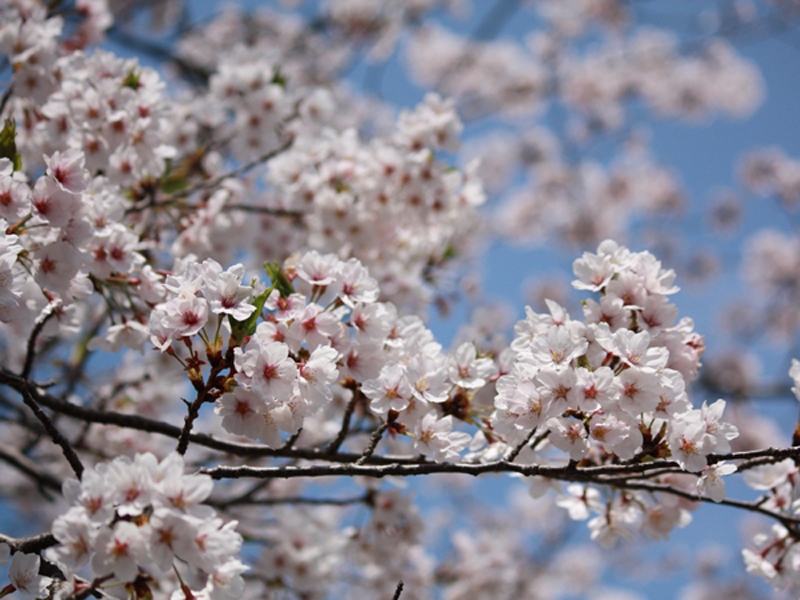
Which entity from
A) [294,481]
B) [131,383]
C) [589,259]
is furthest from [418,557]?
[589,259]

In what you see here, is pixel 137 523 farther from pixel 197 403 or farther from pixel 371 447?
pixel 371 447

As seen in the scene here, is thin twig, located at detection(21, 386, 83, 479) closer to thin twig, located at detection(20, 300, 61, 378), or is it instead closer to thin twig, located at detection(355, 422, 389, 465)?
thin twig, located at detection(20, 300, 61, 378)

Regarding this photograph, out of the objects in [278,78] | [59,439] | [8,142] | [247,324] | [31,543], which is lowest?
[31,543]

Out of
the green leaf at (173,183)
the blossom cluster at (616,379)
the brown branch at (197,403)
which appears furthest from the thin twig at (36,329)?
the blossom cluster at (616,379)

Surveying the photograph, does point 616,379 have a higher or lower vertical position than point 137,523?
higher

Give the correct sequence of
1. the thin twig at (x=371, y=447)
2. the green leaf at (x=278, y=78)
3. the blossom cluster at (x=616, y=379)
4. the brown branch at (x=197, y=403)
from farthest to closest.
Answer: the green leaf at (x=278, y=78) < the thin twig at (x=371, y=447) < the blossom cluster at (x=616, y=379) < the brown branch at (x=197, y=403)

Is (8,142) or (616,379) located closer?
(616,379)

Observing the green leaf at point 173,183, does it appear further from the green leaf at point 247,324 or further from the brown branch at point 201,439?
the green leaf at point 247,324

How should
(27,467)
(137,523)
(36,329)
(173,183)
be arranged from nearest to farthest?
(137,523)
(36,329)
(27,467)
(173,183)

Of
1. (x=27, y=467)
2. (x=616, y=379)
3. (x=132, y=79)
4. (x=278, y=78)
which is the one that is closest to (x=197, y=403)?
(x=616, y=379)

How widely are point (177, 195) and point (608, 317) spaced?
212 cm

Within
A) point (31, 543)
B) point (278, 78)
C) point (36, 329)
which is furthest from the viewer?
point (278, 78)

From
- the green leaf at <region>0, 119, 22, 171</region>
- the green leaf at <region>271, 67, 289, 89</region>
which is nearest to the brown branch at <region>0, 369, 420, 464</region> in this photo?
the green leaf at <region>0, 119, 22, 171</region>

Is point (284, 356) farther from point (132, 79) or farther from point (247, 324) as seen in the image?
point (132, 79)
